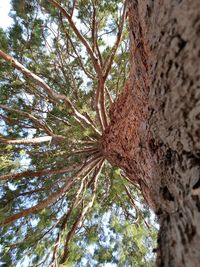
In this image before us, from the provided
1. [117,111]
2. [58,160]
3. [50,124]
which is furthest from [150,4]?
[50,124]

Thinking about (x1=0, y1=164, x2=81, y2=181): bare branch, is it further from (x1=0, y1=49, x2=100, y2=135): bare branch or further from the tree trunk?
the tree trunk

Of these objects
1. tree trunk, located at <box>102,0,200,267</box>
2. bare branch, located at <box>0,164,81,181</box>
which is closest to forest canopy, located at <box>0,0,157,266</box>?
bare branch, located at <box>0,164,81,181</box>

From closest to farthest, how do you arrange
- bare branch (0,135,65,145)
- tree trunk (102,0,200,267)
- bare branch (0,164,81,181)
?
tree trunk (102,0,200,267), bare branch (0,135,65,145), bare branch (0,164,81,181)

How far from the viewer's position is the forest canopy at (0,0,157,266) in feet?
13.4

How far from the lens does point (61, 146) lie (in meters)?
4.05

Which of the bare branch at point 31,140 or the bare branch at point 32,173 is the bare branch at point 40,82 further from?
the bare branch at point 32,173

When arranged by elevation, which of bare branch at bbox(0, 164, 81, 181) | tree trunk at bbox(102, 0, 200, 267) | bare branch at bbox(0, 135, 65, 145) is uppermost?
tree trunk at bbox(102, 0, 200, 267)

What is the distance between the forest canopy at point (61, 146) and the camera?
407 centimetres

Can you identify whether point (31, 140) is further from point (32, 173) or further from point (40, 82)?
point (40, 82)

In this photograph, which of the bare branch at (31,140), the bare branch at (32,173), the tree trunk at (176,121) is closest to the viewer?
the tree trunk at (176,121)

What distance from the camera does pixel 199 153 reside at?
3.16 feet

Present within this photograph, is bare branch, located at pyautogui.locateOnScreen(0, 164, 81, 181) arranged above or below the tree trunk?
below

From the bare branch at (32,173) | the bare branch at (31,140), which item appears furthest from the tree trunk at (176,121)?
the bare branch at (32,173)

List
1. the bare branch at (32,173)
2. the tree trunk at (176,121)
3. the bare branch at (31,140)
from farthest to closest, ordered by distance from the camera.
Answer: the bare branch at (32,173) → the bare branch at (31,140) → the tree trunk at (176,121)
